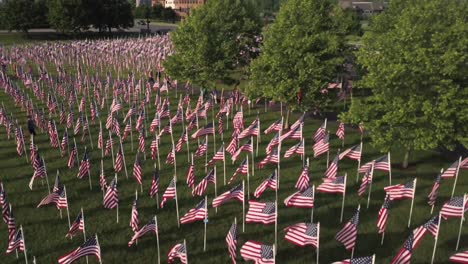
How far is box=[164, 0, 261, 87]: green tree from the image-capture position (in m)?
43.8

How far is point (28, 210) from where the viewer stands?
76.4 ft

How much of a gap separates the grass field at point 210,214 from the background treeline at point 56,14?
84770 mm

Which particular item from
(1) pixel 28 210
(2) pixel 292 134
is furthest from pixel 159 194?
(2) pixel 292 134

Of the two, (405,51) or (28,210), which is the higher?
(405,51)

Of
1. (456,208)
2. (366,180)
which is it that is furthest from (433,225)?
(366,180)

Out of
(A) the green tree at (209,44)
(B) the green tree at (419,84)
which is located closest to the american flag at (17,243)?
(B) the green tree at (419,84)

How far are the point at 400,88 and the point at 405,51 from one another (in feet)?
7.46

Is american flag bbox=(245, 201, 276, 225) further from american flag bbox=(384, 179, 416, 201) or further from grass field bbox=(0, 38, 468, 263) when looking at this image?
american flag bbox=(384, 179, 416, 201)

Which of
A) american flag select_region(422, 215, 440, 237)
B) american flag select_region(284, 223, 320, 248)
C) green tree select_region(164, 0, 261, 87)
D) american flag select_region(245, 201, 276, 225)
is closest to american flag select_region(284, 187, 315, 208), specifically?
american flag select_region(245, 201, 276, 225)

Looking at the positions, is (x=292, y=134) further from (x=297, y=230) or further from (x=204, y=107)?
(x=297, y=230)

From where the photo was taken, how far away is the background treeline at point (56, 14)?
352 feet

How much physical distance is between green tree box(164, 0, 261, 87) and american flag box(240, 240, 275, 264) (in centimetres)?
2970

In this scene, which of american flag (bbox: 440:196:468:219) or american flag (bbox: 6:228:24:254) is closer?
american flag (bbox: 6:228:24:254)

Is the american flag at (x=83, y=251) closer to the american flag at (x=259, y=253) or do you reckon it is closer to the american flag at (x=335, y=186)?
the american flag at (x=259, y=253)
